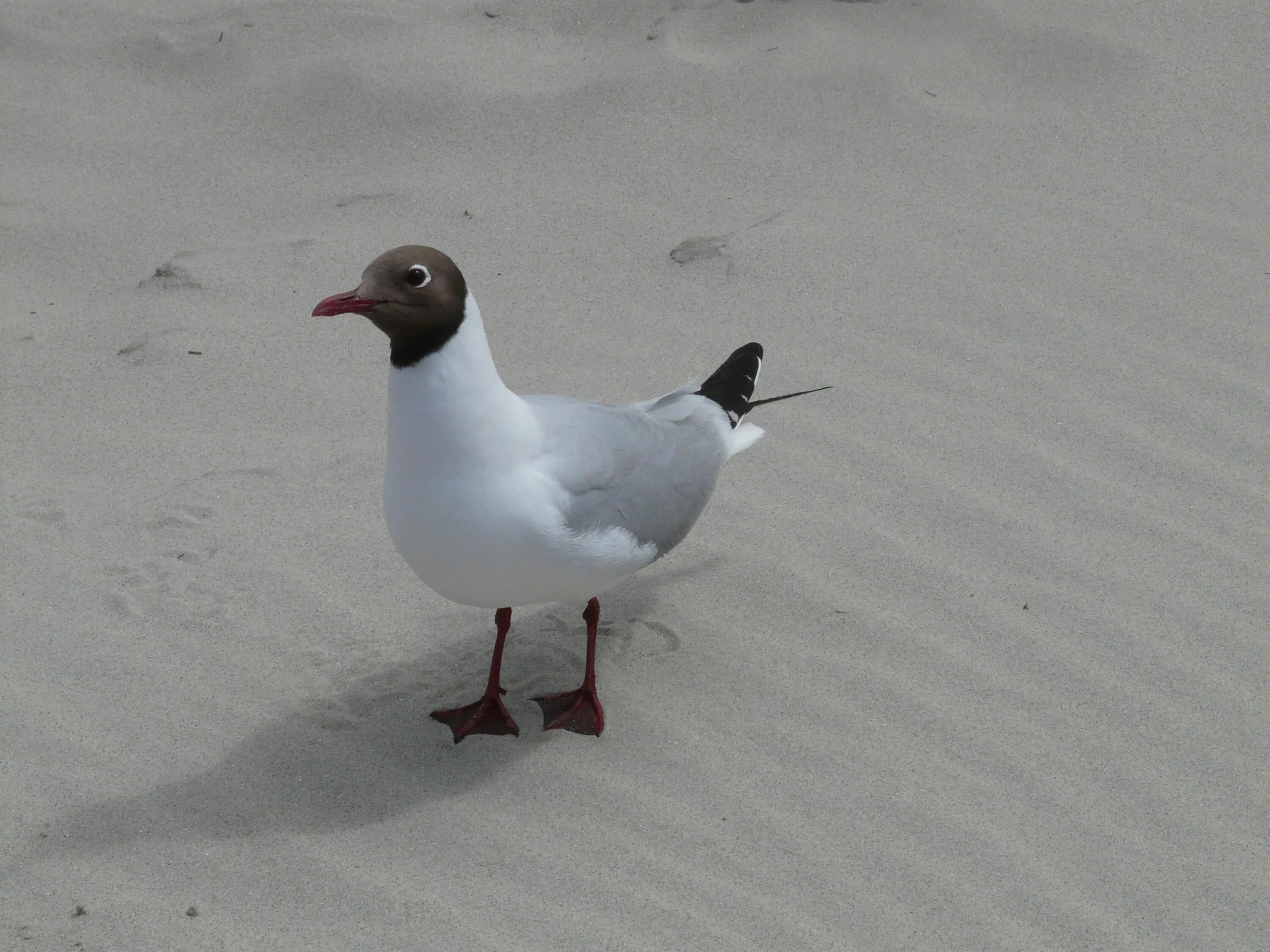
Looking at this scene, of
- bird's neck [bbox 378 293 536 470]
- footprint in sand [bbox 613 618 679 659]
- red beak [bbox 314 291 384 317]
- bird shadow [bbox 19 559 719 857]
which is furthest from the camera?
footprint in sand [bbox 613 618 679 659]

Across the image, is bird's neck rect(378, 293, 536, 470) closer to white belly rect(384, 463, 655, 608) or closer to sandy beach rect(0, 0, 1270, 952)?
white belly rect(384, 463, 655, 608)

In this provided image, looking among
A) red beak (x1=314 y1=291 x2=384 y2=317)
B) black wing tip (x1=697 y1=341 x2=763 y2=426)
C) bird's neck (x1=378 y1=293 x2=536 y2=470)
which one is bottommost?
black wing tip (x1=697 y1=341 x2=763 y2=426)

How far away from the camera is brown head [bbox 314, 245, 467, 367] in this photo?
10.1 ft

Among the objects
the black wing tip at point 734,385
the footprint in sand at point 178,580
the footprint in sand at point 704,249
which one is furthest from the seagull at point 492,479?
the footprint in sand at point 704,249

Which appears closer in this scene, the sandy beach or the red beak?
the red beak

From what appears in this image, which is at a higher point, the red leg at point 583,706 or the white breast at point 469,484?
the white breast at point 469,484

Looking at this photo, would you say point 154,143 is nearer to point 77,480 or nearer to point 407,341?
point 77,480

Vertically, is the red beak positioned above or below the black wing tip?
above

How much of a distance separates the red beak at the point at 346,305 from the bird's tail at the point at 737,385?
1.32m

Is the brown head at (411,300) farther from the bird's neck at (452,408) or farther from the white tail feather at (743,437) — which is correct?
the white tail feather at (743,437)

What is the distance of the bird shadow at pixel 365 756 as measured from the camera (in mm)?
3373

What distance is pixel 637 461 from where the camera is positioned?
3652 mm

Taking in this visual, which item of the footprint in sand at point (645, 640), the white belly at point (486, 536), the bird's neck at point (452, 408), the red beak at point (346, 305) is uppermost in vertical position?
the red beak at point (346, 305)

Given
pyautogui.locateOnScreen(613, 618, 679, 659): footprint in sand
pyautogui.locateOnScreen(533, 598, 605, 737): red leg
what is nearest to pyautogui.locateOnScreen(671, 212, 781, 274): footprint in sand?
pyautogui.locateOnScreen(613, 618, 679, 659): footprint in sand
